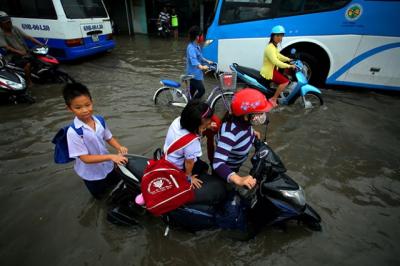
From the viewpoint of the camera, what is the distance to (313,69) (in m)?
6.11

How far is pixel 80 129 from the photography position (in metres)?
2.04

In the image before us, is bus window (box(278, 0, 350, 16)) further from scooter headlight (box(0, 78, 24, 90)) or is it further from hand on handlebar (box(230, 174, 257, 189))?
scooter headlight (box(0, 78, 24, 90))

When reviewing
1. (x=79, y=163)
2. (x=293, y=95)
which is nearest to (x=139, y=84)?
(x=293, y=95)

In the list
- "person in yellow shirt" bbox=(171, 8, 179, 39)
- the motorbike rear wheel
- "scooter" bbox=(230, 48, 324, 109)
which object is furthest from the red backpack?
"person in yellow shirt" bbox=(171, 8, 179, 39)

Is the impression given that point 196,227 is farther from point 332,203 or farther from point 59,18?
point 59,18

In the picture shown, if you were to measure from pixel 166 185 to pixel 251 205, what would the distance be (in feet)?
2.87

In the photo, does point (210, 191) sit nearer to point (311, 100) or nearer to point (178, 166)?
point (178, 166)

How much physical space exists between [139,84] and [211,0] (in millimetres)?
A: 10298

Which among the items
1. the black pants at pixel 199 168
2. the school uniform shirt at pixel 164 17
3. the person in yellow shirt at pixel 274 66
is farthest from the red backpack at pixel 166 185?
the school uniform shirt at pixel 164 17

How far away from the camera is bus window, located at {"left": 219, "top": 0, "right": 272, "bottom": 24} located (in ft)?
19.2

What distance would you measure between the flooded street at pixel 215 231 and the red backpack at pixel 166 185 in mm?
574

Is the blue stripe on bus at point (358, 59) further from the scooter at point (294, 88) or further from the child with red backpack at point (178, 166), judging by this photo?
the child with red backpack at point (178, 166)

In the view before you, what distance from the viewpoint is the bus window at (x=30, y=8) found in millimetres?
7215

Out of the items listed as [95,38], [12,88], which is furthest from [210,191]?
[95,38]
